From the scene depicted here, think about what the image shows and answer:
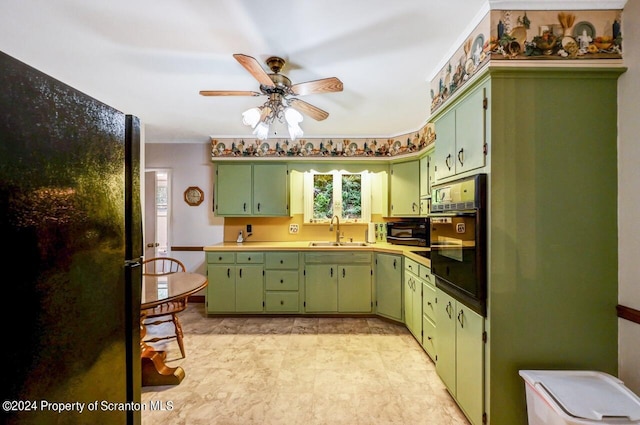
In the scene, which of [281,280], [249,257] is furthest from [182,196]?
[281,280]

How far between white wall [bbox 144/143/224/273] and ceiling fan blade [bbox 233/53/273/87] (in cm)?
274

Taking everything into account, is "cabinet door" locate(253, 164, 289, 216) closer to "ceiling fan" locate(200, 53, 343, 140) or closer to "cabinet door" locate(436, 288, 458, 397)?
"ceiling fan" locate(200, 53, 343, 140)

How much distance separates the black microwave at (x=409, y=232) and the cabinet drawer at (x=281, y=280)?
144 cm

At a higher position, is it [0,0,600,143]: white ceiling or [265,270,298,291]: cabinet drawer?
[0,0,600,143]: white ceiling

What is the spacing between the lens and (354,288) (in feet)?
11.7

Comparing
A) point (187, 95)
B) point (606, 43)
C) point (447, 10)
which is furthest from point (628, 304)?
point (187, 95)

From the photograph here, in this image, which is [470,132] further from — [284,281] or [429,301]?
[284,281]

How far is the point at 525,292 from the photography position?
60.3 inches

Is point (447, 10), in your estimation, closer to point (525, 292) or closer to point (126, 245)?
point (525, 292)

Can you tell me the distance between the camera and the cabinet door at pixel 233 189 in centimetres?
400

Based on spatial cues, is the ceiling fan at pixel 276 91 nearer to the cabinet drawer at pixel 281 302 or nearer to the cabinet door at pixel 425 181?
the cabinet door at pixel 425 181

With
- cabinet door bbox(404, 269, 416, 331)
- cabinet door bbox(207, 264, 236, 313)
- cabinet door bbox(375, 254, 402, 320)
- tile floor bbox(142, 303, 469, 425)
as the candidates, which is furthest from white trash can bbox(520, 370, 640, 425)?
cabinet door bbox(207, 264, 236, 313)

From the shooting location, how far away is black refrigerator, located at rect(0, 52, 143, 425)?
53cm

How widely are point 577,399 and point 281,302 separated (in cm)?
292
